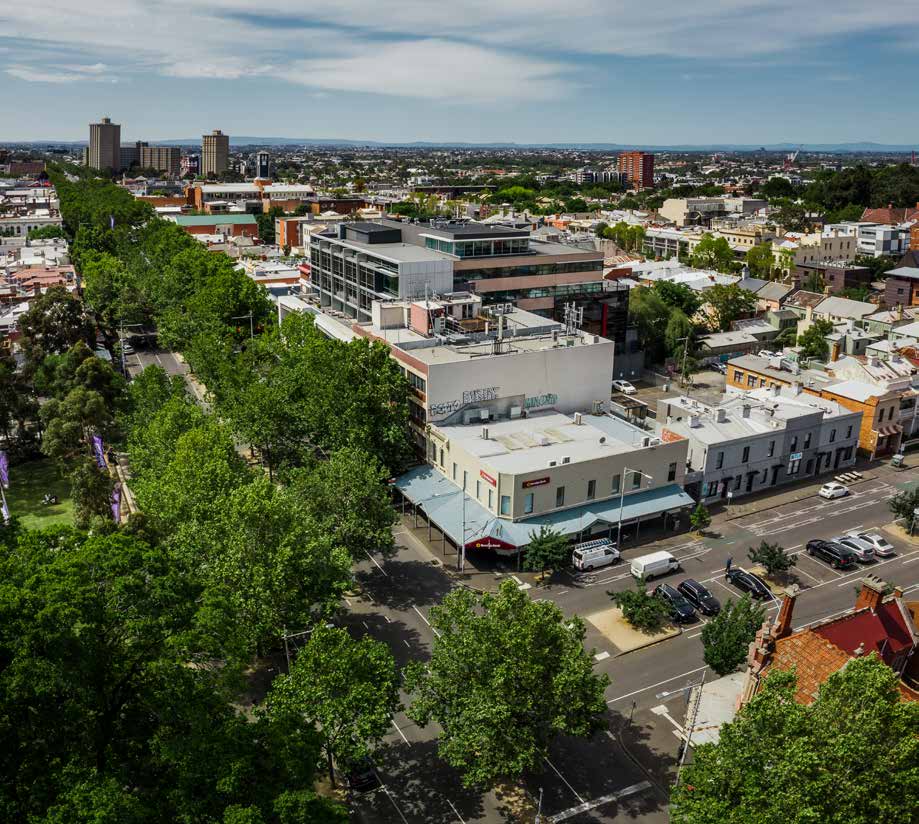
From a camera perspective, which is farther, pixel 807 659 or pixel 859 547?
pixel 859 547

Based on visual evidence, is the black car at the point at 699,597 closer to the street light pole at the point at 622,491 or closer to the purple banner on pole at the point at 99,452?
the street light pole at the point at 622,491

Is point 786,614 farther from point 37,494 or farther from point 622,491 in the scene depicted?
point 37,494

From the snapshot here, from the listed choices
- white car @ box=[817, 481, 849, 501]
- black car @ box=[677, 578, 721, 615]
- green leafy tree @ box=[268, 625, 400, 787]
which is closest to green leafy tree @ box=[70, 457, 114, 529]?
green leafy tree @ box=[268, 625, 400, 787]

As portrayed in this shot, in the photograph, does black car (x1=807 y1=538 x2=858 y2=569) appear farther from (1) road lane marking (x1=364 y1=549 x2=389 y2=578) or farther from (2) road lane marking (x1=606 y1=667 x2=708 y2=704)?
(1) road lane marking (x1=364 y1=549 x2=389 y2=578)

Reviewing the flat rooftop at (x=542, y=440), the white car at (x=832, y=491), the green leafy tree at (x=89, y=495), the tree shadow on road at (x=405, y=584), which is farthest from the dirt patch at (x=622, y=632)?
the green leafy tree at (x=89, y=495)

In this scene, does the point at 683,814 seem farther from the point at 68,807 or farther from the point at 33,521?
the point at 33,521

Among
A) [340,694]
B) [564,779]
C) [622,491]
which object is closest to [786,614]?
[564,779]
